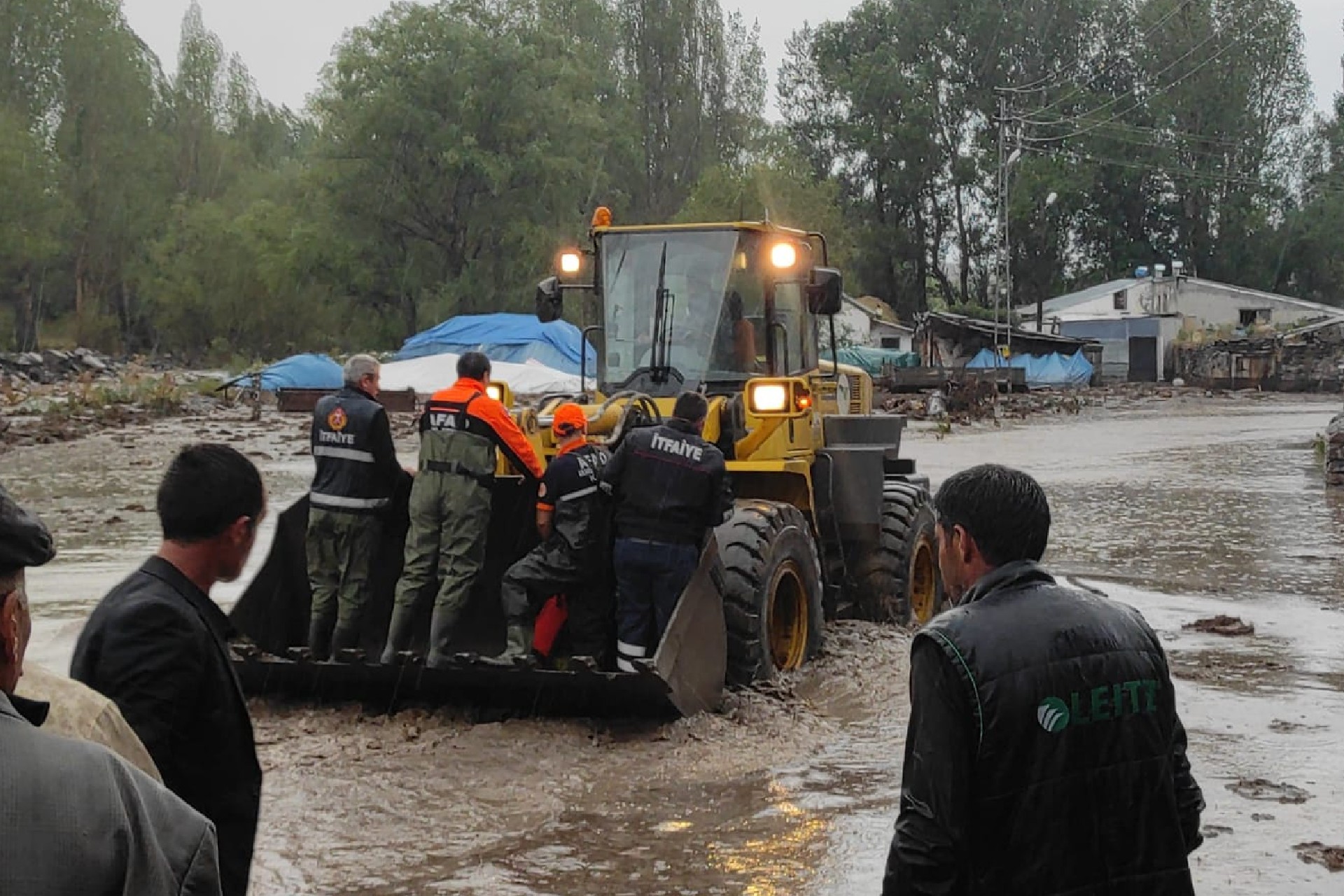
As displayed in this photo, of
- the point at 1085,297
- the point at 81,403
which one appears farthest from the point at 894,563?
the point at 1085,297

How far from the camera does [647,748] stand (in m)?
7.62

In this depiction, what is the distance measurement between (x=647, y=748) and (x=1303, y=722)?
12.2ft

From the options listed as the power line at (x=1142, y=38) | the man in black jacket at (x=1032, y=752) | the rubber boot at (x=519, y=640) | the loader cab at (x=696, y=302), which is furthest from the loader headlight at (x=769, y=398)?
the power line at (x=1142, y=38)

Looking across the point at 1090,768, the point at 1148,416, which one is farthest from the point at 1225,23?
the point at 1090,768

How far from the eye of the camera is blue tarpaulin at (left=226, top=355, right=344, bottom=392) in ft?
134

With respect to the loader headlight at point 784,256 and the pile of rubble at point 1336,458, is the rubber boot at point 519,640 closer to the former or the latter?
the loader headlight at point 784,256

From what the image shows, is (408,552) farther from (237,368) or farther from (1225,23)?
(1225,23)

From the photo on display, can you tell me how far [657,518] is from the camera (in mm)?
7953

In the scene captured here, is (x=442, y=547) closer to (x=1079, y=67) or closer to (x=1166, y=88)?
(x=1079, y=67)

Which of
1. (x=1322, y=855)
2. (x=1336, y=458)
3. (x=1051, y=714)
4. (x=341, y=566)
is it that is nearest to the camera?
(x=1051, y=714)

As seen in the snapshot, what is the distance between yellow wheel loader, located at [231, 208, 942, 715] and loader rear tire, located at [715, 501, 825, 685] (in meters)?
0.01

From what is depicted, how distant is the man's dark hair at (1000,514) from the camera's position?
3211 mm

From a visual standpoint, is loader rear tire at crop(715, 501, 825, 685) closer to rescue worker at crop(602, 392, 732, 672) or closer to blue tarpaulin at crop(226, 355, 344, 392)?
rescue worker at crop(602, 392, 732, 672)

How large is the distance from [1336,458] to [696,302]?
1457 cm
